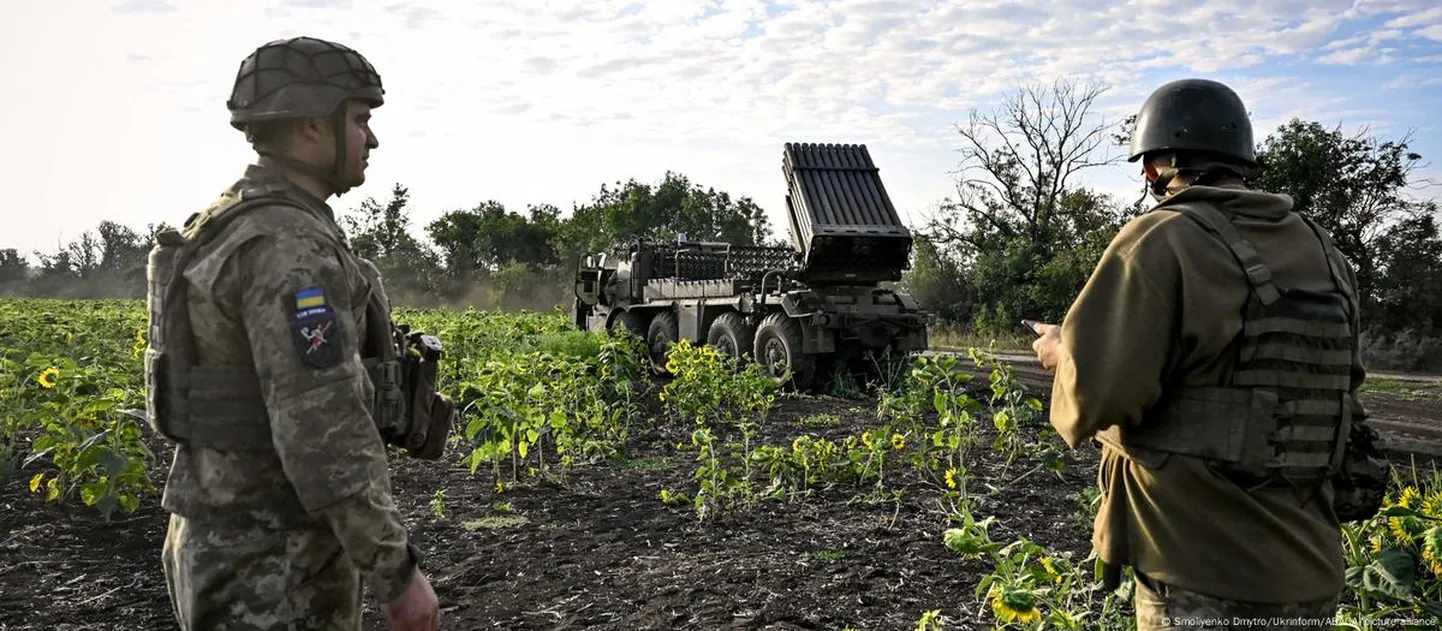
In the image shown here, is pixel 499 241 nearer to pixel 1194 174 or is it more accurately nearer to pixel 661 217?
pixel 661 217

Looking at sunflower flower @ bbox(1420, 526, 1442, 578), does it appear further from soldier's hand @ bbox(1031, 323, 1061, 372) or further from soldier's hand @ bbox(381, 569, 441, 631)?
soldier's hand @ bbox(381, 569, 441, 631)

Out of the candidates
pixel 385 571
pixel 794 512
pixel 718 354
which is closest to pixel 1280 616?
pixel 385 571

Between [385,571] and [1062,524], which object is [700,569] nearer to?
[1062,524]

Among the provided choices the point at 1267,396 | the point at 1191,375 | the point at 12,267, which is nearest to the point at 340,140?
the point at 1191,375

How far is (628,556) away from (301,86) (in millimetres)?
3185

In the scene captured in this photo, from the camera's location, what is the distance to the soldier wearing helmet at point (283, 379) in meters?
1.97

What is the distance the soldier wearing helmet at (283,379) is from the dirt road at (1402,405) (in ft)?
26.4

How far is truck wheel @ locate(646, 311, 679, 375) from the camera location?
14.1m

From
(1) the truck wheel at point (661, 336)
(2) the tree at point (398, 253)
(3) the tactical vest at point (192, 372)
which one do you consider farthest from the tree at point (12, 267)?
(3) the tactical vest at point (192, 372)

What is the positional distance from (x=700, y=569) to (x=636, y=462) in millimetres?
2732

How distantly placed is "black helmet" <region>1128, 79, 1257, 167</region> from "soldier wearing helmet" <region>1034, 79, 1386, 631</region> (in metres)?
0.16

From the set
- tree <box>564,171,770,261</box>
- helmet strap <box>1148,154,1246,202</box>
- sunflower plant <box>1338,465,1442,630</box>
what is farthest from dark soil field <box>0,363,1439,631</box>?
tree <box>564,171,770,261</box>

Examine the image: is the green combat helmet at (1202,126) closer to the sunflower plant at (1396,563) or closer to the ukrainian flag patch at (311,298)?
the sunflower plant at (1396,563)

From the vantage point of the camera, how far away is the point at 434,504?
561cm
